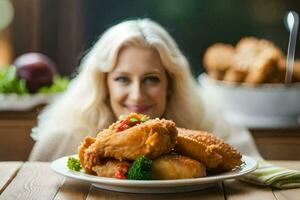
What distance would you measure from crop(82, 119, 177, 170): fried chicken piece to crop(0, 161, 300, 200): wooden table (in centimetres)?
8

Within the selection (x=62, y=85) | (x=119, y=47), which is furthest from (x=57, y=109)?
(x=62, y=85)

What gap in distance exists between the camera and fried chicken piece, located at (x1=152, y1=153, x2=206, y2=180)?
1332mm

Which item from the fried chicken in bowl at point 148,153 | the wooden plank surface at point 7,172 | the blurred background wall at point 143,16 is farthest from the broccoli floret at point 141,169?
the blurred background wall at point 143,16

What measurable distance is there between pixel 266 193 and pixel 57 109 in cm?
109

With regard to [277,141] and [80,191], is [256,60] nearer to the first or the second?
[277,141]

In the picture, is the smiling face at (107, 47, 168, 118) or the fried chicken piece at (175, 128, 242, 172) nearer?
the fried chicken piece at (175, 128, 242, 172)

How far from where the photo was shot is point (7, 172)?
158 cm

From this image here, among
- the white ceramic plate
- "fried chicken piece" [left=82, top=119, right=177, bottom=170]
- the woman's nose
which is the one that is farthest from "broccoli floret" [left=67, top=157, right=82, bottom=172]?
the woman's nose

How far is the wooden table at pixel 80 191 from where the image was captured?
135 cm

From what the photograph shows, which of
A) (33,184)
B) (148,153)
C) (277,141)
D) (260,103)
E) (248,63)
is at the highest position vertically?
(248,63)

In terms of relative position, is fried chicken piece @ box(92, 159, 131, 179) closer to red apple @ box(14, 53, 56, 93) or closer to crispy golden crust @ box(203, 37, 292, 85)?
crispy golden crust @ box(203, 37, 292, 85)

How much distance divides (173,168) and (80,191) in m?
0.19

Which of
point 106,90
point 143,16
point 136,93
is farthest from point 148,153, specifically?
point 143,16

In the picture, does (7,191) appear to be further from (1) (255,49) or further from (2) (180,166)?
(1) (255,49)
